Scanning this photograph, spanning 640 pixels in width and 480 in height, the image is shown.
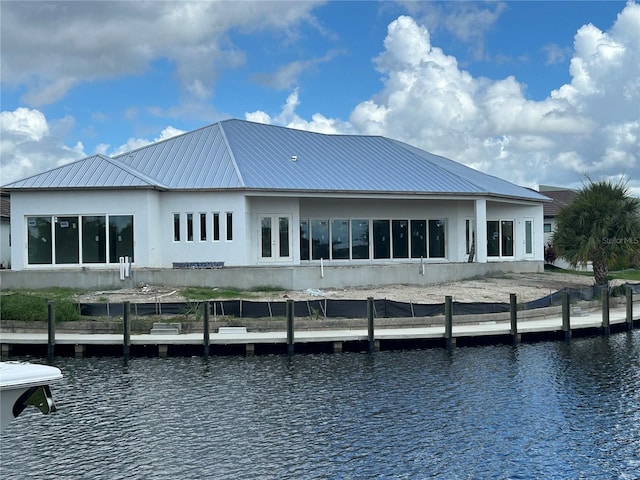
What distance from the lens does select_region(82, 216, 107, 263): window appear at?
111 feet

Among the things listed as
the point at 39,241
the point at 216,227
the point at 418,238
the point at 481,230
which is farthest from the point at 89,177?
the point at 481,230

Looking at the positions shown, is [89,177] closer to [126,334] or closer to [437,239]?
[126,334]

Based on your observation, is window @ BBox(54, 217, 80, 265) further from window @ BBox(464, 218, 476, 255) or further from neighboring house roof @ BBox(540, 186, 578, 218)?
neighboring house roof @ BBox(540, 186, 578, 218)

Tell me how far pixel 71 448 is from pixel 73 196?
20637 mm

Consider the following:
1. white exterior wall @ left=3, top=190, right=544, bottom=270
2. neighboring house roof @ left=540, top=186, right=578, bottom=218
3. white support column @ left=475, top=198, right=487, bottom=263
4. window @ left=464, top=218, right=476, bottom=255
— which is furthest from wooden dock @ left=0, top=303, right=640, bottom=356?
neighboring house roof @ left=540, top=186, right=578, bottom=218

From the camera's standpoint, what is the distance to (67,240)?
33781mm

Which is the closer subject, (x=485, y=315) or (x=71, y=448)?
(x=71, y=448)

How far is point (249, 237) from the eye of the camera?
35.6m

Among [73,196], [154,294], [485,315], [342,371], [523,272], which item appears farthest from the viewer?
[523,272]

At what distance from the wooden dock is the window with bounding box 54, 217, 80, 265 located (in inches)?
338

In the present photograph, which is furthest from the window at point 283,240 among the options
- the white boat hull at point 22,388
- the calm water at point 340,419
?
the white boat hull at point 22,388

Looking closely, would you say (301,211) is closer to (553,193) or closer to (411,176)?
(411,176)

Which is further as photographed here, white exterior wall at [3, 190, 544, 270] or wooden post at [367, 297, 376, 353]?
white exterior wall at [3, 190, 544, 270]

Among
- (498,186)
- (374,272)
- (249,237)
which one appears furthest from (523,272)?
(249,237)
